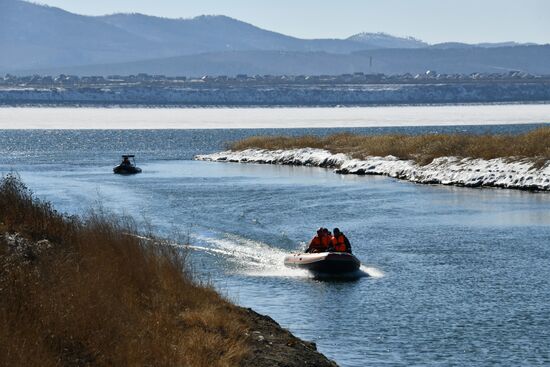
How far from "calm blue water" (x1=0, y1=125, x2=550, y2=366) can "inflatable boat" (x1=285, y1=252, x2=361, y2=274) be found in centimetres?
44

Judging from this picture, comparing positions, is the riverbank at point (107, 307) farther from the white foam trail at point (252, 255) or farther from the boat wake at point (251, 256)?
the white foam trail at point (252, 255)

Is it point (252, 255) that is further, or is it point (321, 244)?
point (252, 255)

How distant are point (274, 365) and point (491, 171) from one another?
49.7 metres

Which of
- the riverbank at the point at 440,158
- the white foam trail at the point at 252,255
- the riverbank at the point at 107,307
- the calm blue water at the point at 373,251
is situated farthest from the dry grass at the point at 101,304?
the riverbank at the point at 440,158

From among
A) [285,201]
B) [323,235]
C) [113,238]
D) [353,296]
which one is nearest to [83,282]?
[113,238]

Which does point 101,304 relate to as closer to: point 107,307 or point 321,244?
point 107,307

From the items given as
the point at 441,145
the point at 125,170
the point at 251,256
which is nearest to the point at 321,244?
the point at 251,256

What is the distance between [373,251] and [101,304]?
23.7 metres

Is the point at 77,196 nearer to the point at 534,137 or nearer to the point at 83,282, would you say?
the point at 534,137

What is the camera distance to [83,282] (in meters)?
20.1

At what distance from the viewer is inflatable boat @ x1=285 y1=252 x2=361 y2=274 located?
37219 millimetres

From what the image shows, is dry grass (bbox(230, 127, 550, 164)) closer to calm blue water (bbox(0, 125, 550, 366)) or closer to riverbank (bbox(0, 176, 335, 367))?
calm blue water (bbox(0, 125, 550, 366))

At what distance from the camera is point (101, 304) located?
1956 centimetres

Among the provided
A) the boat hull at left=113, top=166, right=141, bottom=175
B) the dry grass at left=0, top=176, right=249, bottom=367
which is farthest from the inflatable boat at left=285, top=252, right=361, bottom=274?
the boat hull at left=113, top=166, right=141, bottom=175
